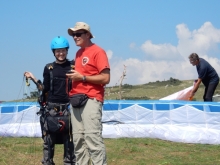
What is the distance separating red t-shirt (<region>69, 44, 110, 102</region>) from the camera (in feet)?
15.5

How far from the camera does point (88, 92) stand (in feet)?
15.6

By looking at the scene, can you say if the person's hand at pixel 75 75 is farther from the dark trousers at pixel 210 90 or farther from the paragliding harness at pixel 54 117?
the dark trousers at pixel 210 90

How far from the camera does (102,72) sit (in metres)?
4.71

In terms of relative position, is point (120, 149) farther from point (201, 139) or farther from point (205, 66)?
point (205, 66)

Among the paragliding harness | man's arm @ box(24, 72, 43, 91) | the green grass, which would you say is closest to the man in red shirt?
the paragliding harness

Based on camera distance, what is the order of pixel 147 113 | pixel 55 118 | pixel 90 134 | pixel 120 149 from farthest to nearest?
pixel 147 113 → pixel 120 149 → pixel 55 118 → pixel 90 134

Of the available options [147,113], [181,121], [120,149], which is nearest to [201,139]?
[181,121]

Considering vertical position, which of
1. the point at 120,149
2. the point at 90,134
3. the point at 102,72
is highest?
the point at 102,72

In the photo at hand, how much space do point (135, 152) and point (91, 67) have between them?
2.96 m

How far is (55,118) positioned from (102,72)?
0.95 meters

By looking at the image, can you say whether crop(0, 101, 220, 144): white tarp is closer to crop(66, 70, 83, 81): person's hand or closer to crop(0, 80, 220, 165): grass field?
crop(0, 80, 220, 165): grass field

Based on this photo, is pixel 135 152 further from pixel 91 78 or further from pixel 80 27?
pixel 80 27

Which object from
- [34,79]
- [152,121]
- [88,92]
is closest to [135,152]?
[152,121]

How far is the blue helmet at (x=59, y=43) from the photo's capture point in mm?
5238
